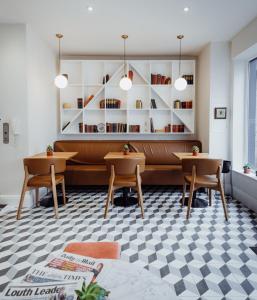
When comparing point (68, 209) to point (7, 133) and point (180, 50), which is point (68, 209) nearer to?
point (7, 133)

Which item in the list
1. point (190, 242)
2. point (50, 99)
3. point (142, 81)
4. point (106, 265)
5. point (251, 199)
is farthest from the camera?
point (142, 81)

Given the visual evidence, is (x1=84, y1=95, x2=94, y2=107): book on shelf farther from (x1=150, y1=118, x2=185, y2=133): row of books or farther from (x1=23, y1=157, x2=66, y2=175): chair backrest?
(x1=23, y1=157, x2=66, y2=175): chair backrest

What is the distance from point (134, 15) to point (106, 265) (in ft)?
11.6

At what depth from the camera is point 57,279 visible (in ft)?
4.31

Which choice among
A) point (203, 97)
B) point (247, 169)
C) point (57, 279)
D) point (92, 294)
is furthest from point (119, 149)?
point (92, 294)

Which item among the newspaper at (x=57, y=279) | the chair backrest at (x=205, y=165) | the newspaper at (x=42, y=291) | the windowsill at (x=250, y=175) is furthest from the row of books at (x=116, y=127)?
the newspaper at (x=42, y=291)

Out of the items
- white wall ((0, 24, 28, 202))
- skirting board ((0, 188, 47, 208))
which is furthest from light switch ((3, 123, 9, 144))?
skirting board ((0, 188, 47, 208))

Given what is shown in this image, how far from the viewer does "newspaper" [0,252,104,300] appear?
1.20 m

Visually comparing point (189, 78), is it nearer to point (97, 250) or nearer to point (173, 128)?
point (173, 128)

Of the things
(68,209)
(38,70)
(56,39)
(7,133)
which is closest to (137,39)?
(56,39)

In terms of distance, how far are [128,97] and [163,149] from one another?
1.40 m

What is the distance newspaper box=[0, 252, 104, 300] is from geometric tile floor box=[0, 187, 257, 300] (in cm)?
75

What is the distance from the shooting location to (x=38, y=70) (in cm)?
481

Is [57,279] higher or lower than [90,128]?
lower
